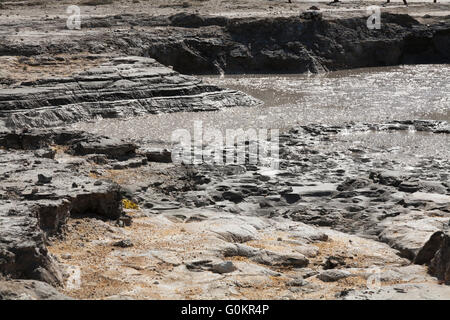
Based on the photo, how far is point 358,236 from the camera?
30.8ft

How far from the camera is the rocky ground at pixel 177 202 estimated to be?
22.9 feet

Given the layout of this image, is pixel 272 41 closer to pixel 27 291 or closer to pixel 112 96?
pixel 112 96

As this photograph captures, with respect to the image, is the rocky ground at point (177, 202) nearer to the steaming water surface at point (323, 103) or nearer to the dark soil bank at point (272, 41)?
the steaming water surface at point (323, 103)

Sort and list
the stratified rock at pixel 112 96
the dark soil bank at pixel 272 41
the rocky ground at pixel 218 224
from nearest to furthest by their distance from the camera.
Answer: the rocky ground at pixel 218 224
the stratified rock at pixel 112 96
the dark soil bank at pixel 272 41

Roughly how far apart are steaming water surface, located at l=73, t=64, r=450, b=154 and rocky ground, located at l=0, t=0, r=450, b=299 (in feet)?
2.32

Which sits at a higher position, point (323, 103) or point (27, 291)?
point (27, 291)

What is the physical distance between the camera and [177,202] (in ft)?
34.3

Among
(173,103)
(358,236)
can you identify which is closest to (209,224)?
(358,236)

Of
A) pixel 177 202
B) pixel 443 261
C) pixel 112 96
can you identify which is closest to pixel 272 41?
pixel 112 96

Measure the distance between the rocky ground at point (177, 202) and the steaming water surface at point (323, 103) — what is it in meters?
0.71

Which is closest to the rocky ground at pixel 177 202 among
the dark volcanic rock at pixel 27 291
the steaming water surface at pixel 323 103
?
the dark volcanic rock at pixel 27 291

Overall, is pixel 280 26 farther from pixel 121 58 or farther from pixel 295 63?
pixel 121 58

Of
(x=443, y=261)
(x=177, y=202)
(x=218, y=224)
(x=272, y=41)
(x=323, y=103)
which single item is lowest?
(x=323, y=103)

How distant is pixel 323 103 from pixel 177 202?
9.58 metres
